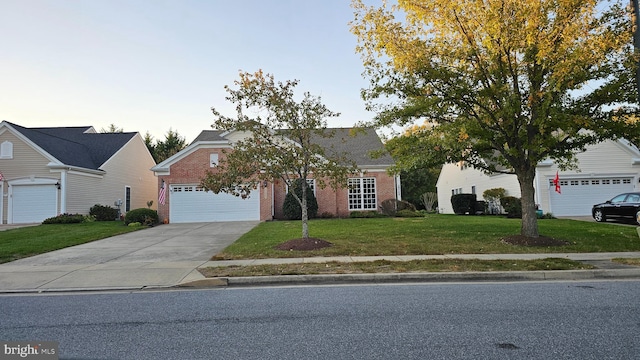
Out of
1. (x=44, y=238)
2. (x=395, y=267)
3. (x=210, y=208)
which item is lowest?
(x=395, y=267)

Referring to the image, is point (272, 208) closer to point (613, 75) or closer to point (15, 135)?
point (15, 135)

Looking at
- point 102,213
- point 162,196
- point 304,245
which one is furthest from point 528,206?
point 102,213

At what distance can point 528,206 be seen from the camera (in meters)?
12.0

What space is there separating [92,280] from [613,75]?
14244 millimetres

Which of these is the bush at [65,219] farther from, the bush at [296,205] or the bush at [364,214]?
the bush at [364,214]

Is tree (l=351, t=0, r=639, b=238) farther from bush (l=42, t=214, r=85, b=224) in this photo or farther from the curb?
bush (l=42, t=214, r=85, b=224)

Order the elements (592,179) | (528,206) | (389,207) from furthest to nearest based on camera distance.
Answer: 1. (389,207)
2. (592,179)
3. (528,206)

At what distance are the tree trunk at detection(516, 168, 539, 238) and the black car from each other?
8537mm

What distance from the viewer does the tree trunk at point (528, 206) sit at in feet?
38.8

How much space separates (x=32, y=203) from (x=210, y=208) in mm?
9937

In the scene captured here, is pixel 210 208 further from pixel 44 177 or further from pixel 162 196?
pixel 44 177

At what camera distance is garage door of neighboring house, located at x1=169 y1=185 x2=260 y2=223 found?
22.4 m

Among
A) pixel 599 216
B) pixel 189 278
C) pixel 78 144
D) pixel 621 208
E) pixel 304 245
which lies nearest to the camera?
pixel 189 278

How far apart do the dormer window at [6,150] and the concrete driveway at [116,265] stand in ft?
41.2
